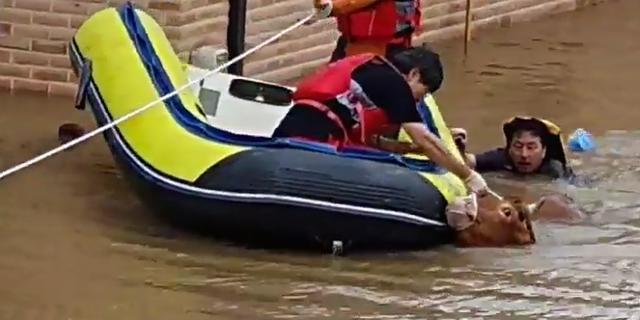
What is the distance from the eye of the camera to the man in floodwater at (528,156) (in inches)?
355

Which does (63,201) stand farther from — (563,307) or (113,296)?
(563,307)

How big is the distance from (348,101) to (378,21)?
139cm

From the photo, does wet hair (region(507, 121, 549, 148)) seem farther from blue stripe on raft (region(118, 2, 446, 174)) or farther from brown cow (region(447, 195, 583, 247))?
blue stripe on raft (region(118, 2, 446, 174))

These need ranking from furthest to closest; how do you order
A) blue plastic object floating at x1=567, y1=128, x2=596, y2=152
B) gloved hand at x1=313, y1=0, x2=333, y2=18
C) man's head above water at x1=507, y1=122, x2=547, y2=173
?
blue plastic object floating at x1=567, y1=128, x2=596, y2=152 < man's head above water at x1=507, y1=122, x2=547, y2=173 < gloved hand at x1=313, y1=0, x2=333, y2=18

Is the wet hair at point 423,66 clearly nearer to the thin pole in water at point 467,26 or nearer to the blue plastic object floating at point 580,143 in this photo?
the blue plastic object floating at point 580,143

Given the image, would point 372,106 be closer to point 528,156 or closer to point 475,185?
point 475,185

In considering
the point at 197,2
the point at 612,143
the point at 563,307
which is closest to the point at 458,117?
the point at 612,143

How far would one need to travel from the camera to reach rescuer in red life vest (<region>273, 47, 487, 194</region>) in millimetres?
7414

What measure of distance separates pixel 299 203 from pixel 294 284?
0.47 metres

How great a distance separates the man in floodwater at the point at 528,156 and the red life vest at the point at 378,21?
72cm

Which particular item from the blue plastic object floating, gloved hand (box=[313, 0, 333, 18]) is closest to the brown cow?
gloved hand (box=[313, 0, 333, 18])

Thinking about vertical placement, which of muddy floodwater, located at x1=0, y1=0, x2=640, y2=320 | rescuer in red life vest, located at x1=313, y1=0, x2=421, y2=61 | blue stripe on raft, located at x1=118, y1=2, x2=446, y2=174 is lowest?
muddy floodwater, located at x1=0, y1=0, x2=640, y2=320

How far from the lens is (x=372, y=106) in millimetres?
7477

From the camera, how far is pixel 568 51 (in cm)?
1349
